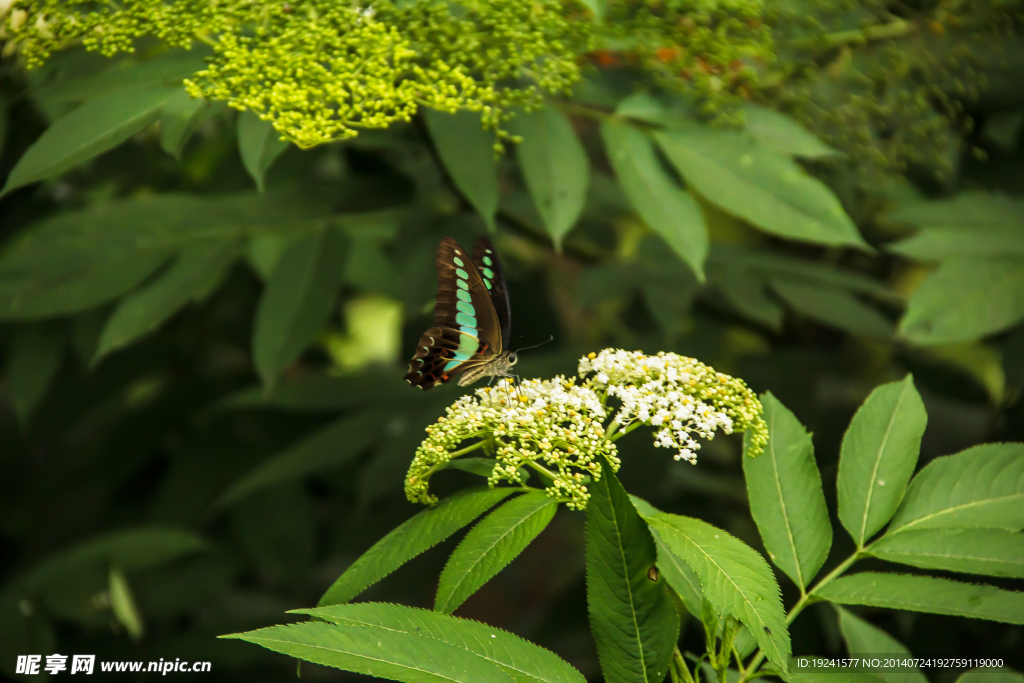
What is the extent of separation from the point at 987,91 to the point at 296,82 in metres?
1.52

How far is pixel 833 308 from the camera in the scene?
1.99m

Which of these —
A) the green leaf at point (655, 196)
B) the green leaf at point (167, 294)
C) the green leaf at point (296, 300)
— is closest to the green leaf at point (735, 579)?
the green leaf at point (655, 196)

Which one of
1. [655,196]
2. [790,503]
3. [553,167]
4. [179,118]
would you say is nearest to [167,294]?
[179,118]

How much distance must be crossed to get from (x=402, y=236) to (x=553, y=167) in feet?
1.56

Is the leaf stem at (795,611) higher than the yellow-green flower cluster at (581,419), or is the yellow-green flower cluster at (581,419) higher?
the yellow-green flower cluster at (581,419)

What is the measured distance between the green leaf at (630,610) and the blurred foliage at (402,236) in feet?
1.60

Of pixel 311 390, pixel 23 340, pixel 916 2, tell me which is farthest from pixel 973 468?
pixel 23 340

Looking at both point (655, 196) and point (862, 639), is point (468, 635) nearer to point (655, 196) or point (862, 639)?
point (862, 639)

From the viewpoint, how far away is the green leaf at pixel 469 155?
1.31m

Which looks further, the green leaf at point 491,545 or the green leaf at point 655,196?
the green leaf at point 655,196

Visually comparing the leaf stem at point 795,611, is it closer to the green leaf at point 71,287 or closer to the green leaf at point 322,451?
the green leaf at point 322,451

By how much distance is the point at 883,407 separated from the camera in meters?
0.96

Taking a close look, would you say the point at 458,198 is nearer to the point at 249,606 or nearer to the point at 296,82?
the point at 296,82

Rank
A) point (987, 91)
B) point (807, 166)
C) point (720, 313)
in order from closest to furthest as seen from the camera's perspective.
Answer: point (987, 91) < point (807, 166) < point (720, 313)
